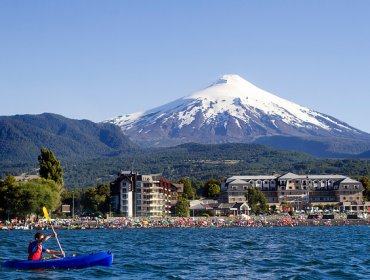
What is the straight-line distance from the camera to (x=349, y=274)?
4000 cm

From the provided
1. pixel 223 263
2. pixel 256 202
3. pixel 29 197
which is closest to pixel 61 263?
pixel 223 263

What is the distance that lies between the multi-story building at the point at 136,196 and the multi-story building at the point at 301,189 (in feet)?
81.2

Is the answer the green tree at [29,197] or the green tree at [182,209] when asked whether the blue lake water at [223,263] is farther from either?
the green tree at [182,209]

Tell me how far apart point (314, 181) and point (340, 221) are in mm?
61484

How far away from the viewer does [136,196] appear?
159 m

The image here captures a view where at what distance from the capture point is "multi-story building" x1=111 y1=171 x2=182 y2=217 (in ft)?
517

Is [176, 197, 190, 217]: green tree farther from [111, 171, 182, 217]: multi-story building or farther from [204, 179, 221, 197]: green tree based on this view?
[204, 179, 221, 197]: green tree

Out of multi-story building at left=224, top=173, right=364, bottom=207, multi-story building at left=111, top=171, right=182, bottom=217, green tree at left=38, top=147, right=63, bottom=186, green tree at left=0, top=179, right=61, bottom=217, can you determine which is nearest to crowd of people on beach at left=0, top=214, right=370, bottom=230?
green tree at left=0, top=179, right=61, bottom=217

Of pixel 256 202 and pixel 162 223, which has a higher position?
pixel 256 202

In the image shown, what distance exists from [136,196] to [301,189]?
4934cm

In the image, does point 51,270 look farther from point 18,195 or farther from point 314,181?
point 314,181

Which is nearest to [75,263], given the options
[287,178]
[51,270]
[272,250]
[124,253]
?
[51,270]

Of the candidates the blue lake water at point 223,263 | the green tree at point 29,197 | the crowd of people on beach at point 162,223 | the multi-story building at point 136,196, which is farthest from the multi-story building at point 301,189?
the blue lake water at point 223,263

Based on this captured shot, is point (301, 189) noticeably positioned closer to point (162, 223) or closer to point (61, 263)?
point (162, 223)
